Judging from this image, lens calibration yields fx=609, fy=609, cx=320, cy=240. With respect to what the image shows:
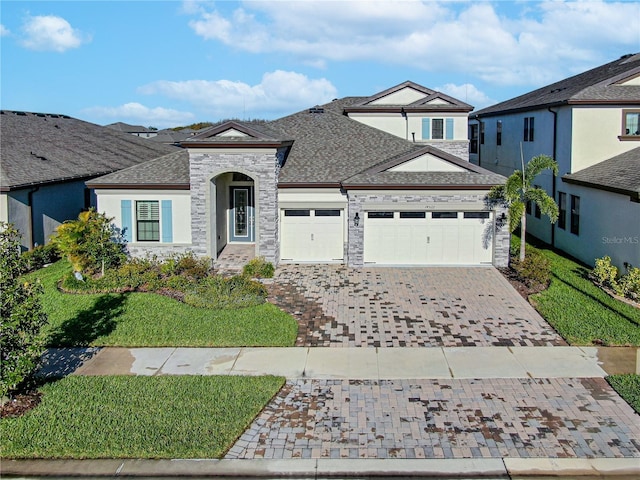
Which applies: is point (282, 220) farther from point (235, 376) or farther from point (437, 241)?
point (235, 376)

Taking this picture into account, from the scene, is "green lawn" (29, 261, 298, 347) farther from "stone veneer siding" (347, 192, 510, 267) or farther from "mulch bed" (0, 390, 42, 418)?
"stone veneer siding" (347, 192, 510, 267)

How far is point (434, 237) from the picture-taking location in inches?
850

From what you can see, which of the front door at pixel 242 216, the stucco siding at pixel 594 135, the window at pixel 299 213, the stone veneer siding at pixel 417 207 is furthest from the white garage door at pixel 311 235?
the stucco siding at pixel 594 135

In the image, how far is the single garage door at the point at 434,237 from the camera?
70.7ft

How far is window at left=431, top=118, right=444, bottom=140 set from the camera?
30.9m

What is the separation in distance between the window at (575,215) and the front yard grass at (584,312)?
10.1 feet

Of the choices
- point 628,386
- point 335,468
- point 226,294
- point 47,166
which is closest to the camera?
point 335,468

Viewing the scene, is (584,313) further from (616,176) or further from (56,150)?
(56,150)

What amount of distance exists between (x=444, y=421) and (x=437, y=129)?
74.2ft

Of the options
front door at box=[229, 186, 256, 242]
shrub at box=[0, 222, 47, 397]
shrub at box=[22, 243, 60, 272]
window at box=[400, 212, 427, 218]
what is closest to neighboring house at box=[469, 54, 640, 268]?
window at box=[400, 212, 427, 218]

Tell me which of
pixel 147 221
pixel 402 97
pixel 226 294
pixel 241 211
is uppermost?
pixel 402 97

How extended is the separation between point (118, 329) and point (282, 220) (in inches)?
338

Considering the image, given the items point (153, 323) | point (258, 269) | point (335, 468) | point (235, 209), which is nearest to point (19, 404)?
point (153, 323)

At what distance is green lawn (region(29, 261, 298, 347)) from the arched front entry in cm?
638
